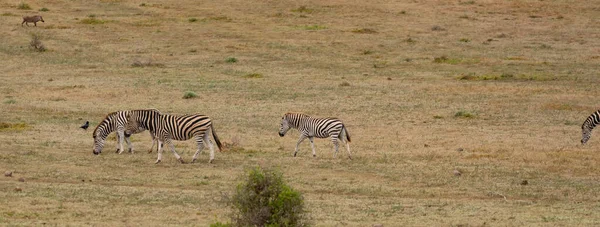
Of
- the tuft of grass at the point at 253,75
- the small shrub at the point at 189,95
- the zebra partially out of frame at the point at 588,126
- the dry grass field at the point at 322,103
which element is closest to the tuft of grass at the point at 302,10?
the dry grass field at the point at 322,103

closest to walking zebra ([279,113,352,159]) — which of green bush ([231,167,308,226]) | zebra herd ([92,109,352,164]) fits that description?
zebra herd ([92,109,352,164])

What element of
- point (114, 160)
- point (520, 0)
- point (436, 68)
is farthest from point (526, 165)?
point (520, 0)

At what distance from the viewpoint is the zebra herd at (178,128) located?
25.7 meters

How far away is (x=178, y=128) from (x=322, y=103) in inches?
466

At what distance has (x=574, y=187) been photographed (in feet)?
75.3

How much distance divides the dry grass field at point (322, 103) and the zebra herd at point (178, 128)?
0.45 metres

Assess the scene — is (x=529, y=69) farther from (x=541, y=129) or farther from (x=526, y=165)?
(x=526, y=165)

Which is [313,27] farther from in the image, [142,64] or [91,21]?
[142,64]

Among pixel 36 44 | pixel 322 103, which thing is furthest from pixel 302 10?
pixel 322 103

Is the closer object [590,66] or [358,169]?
[358,169]

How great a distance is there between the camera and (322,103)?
121 ft

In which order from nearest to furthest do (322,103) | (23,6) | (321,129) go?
(321,129), (322,103), (23,6)

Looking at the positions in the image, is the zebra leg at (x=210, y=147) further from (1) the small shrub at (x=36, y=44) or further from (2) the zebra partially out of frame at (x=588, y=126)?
(1) the small shrub at (x=36, y=44)

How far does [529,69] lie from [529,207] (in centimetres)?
2614
